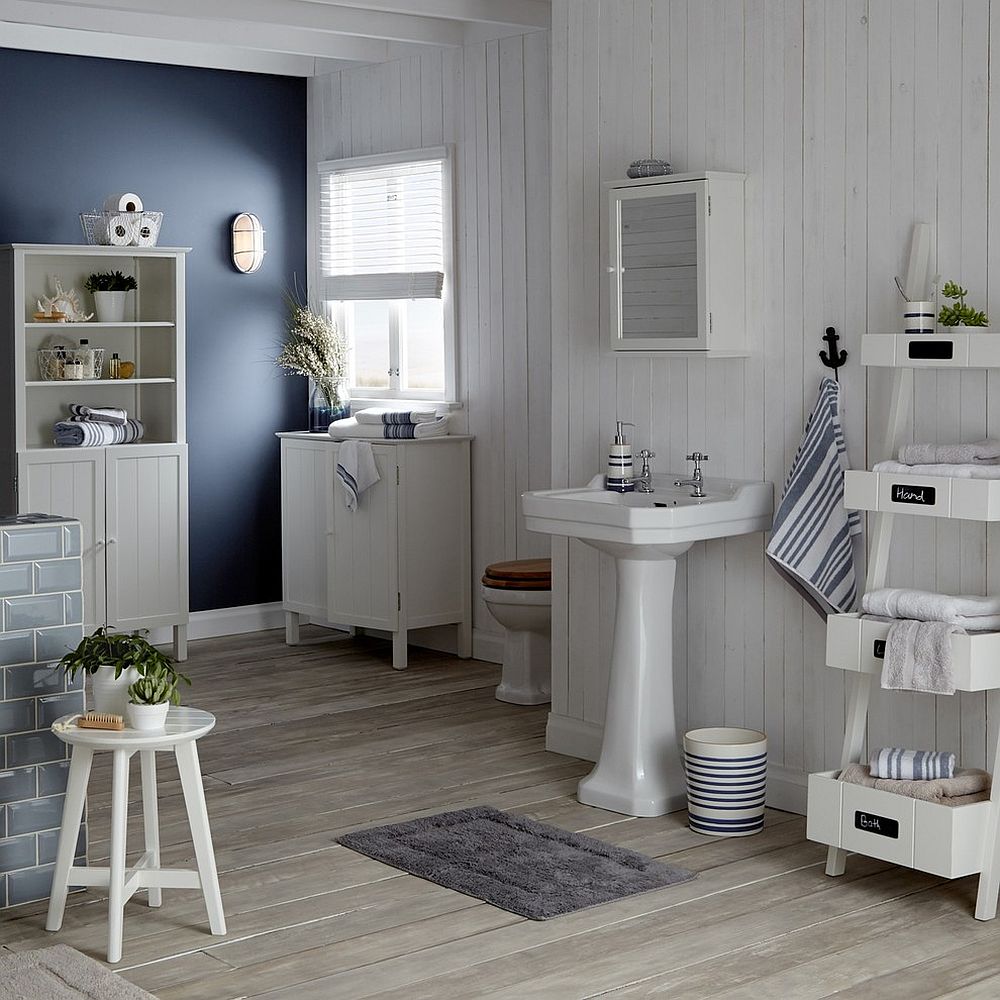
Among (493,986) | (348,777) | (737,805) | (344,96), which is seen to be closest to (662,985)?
(493,986)

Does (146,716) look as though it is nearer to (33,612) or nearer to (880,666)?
(33,612)

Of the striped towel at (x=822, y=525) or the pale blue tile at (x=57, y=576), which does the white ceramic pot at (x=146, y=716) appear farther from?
the striped towel at (x=822, y=525)

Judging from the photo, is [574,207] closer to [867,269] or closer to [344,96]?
[867,269]

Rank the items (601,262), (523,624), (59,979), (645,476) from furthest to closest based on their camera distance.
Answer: (523,624), (601,262), (645,476), (59,979)

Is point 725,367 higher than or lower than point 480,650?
higher

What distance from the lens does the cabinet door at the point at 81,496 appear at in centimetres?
628

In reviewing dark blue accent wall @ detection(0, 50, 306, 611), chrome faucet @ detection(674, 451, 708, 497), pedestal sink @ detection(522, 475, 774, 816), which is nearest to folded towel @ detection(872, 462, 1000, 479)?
pedestal sink @ detection(522, 475, 774, 816)

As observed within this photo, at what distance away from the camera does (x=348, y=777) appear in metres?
4.89

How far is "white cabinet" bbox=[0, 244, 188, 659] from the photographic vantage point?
630 centimetres

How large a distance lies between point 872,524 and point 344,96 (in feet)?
13.4

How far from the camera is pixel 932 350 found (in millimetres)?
3773

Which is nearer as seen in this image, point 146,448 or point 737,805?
point 737,805

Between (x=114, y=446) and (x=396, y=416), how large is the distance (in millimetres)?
1246

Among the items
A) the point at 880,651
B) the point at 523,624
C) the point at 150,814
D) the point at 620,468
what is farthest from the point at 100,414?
the point at 880,651
